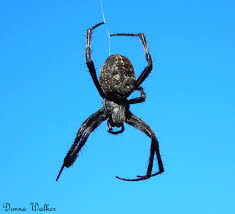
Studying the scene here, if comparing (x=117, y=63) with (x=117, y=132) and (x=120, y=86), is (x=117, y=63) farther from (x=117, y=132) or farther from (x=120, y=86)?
(x=117, y=132)

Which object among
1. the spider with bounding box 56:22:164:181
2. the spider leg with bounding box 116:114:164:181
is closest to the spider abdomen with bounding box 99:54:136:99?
the spider with bounding box 56:22:164:181

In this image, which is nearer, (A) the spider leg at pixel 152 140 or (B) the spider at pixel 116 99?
(B) the spider at pixel 116 99

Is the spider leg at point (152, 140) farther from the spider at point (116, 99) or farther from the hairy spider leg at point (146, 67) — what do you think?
the hairy spider leg at point (146, 67)

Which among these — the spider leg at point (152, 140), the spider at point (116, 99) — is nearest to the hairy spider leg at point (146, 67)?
the spider at point (116, 99)

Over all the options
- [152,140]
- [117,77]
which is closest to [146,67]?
[117,77]

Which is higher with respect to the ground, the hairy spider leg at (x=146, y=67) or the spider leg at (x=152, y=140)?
the hairy spider leg at (x=146, y=67)

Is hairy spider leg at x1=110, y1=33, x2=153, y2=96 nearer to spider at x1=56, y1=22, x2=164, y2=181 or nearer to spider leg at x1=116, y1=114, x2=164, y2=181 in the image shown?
spider at x1=56, y1=22, x2=164, y2=181

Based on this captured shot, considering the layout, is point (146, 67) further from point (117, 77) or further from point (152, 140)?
point (152, 140)
